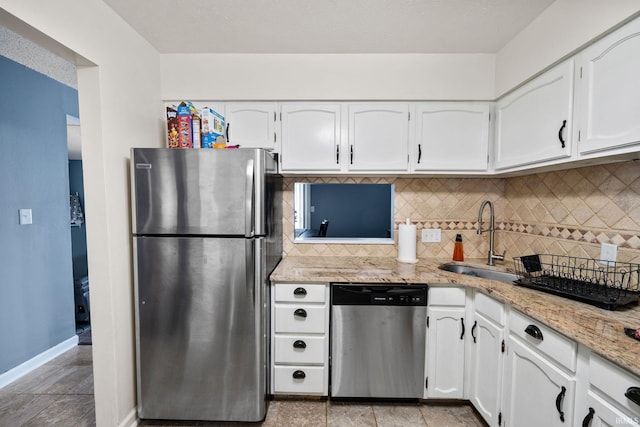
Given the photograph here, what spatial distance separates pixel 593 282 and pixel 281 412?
6.62 ft

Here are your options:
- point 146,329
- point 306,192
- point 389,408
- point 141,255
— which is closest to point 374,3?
point 306,192

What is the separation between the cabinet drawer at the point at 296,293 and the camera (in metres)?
1.82

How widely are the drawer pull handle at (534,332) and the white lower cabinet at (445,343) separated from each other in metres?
0.51

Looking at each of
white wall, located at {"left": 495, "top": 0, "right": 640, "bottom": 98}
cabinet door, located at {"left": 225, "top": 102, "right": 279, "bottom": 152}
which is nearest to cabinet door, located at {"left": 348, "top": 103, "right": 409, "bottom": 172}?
cabinet door, located at {"left": 225, "top": 102, "right": 279, "bottom": 152}

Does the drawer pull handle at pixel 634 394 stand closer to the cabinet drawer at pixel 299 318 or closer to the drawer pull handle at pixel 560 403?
the drawer pull handle at pixel 560 403

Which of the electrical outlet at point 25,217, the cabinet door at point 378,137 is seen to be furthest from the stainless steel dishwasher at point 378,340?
the electrical outlet at point 25,217

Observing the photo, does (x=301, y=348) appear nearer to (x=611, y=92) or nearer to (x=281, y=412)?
(x=281, y=412)

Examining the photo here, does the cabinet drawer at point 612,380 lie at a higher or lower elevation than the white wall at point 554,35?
lower

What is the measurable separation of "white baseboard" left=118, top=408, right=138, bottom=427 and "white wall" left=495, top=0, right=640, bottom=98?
3173mm

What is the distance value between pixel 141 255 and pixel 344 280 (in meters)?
1.23

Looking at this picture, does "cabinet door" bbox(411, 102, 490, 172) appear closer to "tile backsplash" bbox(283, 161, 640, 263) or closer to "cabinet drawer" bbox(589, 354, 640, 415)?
"tile backsplash" bbox(283, 161, 640, 263)

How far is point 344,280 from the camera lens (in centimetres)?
179

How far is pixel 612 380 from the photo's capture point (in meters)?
0.91

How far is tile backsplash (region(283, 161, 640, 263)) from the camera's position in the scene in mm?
1461
